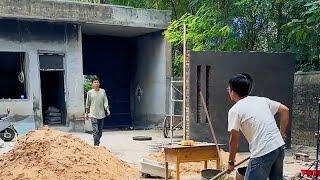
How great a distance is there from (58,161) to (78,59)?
25.5 ft

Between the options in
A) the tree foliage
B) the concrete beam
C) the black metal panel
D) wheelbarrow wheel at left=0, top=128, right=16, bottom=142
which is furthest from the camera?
the concrete beam

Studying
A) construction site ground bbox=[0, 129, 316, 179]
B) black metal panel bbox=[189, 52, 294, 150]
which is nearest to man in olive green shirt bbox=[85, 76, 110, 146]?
construction site ground bbox=[0, 129, 316, 179]

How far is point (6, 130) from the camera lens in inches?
473

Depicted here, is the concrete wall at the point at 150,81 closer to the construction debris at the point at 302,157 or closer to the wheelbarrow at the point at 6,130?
the wheelbarrow at the point at 6,130

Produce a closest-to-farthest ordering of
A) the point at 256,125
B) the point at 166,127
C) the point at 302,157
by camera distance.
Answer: the point at 256,125
the point at 302,157
the point at 166,127

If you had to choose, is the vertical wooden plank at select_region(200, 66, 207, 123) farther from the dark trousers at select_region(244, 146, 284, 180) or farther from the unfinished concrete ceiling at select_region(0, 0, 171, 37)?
the unfinished concrete ceiling at select_region(0, 0, 171, 37)

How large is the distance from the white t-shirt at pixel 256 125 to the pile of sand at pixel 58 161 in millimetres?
3499

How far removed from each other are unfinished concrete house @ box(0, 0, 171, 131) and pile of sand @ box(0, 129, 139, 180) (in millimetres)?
6281

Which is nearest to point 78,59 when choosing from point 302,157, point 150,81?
point 150,81

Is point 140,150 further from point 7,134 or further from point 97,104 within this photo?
point 7,134

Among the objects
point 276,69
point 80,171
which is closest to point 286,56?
point 276,69

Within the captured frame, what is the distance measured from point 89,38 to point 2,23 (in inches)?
228

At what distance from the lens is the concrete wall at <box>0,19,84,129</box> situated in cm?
1328

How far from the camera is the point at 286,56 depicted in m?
9.82
